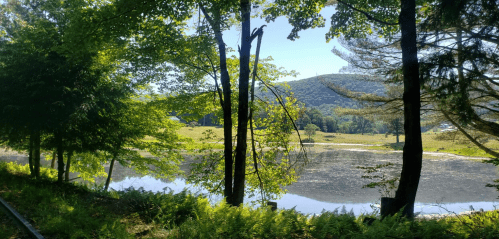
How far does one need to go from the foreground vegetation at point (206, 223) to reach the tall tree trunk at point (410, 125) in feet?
2.21

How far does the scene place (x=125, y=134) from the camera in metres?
12.4

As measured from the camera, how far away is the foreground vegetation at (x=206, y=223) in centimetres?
478

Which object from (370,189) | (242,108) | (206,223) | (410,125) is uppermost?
(242,108)

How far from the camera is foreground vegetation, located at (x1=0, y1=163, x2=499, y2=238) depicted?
478 cm

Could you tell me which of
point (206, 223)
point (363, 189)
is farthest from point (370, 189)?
point (206, 223)

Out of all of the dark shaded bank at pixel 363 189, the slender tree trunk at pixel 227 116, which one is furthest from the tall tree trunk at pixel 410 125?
the dark shaded bank at pixel 363 189

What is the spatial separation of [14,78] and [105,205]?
5.64m

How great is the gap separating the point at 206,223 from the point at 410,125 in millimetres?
4443

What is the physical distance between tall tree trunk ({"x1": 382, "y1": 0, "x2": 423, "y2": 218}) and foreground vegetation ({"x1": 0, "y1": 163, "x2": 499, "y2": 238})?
0.67m

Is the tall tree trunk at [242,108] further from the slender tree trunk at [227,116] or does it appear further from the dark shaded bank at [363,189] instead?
the dark shaded bank at [363,189]

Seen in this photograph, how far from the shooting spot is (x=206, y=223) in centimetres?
518

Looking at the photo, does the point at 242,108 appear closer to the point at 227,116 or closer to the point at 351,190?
the point at 227,116

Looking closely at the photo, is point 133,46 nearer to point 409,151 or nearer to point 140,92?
point 140,92

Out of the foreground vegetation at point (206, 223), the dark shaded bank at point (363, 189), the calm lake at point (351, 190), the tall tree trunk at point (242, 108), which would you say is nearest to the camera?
the foreground vegetation at point (206, 223)
